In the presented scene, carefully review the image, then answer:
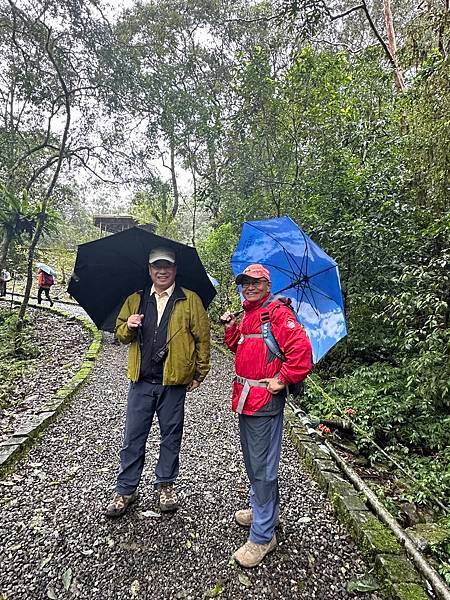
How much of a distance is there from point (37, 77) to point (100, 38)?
5.24 ft

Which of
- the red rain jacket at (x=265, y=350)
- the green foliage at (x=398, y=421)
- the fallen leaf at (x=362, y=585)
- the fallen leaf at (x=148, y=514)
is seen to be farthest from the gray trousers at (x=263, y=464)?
the green foliage at (x=398, y=421)

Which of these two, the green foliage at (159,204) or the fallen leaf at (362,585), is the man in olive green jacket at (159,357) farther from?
the green foliage at (159,204)

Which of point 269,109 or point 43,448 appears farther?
point 269,109

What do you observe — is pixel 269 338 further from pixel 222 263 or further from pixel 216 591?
pixel 222 263

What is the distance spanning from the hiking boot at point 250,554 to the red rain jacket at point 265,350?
797 mm

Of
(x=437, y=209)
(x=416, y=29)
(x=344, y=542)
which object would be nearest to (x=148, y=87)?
(x=416, y=29)

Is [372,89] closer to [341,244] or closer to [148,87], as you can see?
[341,244]

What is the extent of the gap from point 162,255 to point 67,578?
6.14 ft

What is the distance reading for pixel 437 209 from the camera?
15.8ft

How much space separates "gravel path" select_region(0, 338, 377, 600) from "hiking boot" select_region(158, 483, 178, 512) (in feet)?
0.23

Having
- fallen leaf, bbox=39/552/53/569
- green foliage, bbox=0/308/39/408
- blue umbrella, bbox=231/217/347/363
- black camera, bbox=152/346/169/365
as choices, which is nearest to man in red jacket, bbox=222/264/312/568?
black camera, bbox=152/346/169/365

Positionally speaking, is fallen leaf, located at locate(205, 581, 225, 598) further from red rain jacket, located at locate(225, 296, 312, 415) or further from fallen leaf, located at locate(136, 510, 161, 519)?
red rain jacket, located at locate(225, 296, 312, 415)

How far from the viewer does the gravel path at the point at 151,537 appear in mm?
2109

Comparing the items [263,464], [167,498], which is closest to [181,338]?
[263,464]
